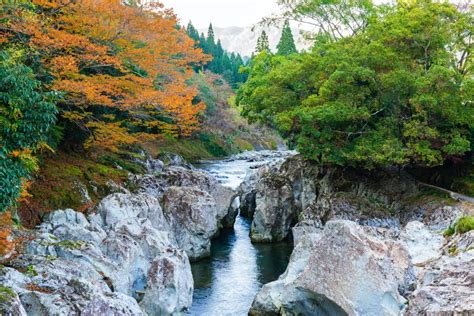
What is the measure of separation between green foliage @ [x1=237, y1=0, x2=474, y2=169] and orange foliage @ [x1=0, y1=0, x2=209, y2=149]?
6676 mm

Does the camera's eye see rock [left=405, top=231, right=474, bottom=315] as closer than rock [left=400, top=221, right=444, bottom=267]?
Yes

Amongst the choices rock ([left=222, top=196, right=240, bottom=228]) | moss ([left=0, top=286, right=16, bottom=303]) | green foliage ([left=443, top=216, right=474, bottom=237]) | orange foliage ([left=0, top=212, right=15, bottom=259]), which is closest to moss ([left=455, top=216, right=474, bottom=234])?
green foliage ([left=443, top=216, right=474, bottom=237])

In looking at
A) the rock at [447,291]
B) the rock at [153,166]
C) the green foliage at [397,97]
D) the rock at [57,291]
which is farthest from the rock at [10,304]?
the rock at [153,166]

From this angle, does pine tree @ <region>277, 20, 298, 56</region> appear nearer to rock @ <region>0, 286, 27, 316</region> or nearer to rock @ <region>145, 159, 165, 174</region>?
rock @ <region>145, 159, 165, 174</region>

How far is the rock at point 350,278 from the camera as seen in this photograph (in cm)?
1225

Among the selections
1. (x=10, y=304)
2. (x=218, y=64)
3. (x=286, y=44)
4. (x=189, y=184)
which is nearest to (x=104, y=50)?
(x=189, y=184)

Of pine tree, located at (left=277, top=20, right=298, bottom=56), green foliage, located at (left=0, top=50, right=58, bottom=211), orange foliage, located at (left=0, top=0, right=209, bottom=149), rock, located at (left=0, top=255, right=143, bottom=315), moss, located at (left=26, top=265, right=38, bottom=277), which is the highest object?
pine tree, located at (left=277, top=20, right=298, bottom=56)

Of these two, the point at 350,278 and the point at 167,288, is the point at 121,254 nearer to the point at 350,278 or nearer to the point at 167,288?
the point at 167,288

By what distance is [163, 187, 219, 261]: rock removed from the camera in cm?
2241

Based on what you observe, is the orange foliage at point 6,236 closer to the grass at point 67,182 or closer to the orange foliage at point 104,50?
the grass at point 67,182

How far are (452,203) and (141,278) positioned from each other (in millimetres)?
13750

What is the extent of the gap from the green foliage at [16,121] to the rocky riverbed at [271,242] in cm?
215

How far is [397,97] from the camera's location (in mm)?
23391

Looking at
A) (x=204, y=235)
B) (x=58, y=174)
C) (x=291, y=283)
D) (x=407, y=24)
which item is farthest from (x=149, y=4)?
(x=291, y=283)
